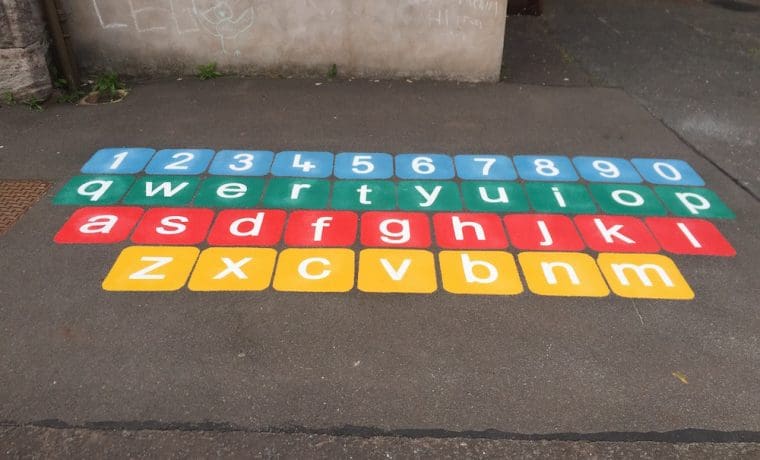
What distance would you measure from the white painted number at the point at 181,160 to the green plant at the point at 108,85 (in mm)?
1981

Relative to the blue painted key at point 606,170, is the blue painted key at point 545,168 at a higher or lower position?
higher

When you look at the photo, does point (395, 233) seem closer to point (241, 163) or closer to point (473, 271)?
point (473, 271)

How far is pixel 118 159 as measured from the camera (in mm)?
5520

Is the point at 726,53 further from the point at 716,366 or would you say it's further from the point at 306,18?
the point at 716,366

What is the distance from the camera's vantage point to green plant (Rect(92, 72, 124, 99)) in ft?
22.6

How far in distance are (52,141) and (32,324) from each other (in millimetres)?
3018

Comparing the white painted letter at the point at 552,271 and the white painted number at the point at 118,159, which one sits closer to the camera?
the white painted letter at the point at 552,271

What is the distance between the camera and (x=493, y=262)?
13.7 feet

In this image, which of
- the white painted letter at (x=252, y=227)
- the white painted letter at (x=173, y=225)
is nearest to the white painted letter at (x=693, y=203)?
the white painted letter at (x=252, y=227)

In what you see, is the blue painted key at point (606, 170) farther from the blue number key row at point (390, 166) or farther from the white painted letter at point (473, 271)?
the white painted letter at point (473, 271)

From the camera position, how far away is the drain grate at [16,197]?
14.9 feet

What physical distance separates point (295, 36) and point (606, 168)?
13.7 ft

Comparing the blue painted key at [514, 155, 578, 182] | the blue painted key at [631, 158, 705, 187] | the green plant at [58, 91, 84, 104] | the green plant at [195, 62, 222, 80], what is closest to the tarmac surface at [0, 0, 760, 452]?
the blue painted key at [631, 158, 705, 187]

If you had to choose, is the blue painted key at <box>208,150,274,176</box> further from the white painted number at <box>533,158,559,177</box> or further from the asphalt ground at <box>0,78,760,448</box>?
the white painted number at <box>533,158,559,177</box>
